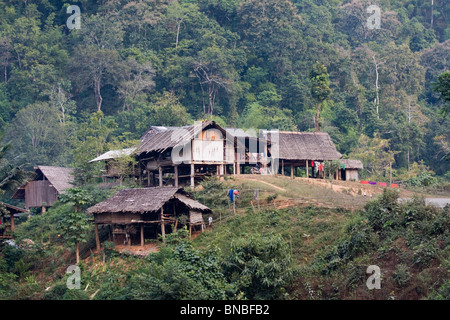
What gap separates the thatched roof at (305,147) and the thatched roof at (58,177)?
12.9 m

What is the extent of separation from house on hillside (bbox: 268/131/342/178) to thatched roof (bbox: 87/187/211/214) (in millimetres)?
10078

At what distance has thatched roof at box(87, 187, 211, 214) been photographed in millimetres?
26906

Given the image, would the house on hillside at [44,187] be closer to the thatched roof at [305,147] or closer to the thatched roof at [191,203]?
the thatched roof at [191,203]

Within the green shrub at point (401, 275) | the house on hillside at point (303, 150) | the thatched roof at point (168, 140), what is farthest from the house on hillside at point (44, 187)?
the green shrub at point (401, 275)

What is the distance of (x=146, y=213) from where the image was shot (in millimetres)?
27750

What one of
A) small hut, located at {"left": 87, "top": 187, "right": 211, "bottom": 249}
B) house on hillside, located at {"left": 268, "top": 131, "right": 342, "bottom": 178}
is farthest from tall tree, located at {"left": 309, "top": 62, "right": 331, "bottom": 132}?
small hut, located at {"left": 87, "top": 187, "right": 211, "bottom": 249}

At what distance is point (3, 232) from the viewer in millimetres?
28703

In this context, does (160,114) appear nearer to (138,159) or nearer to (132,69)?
(138,159)

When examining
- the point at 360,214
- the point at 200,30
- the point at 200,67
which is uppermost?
the point at 200,30

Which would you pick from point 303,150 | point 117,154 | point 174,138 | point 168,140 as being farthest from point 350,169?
point 117,154

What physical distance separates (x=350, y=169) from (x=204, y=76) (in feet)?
69.5

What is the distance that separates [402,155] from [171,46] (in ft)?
79.3

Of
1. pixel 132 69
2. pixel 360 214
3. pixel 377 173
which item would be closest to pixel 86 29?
pixel 132 69

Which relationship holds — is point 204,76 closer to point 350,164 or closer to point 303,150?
point 303,150
